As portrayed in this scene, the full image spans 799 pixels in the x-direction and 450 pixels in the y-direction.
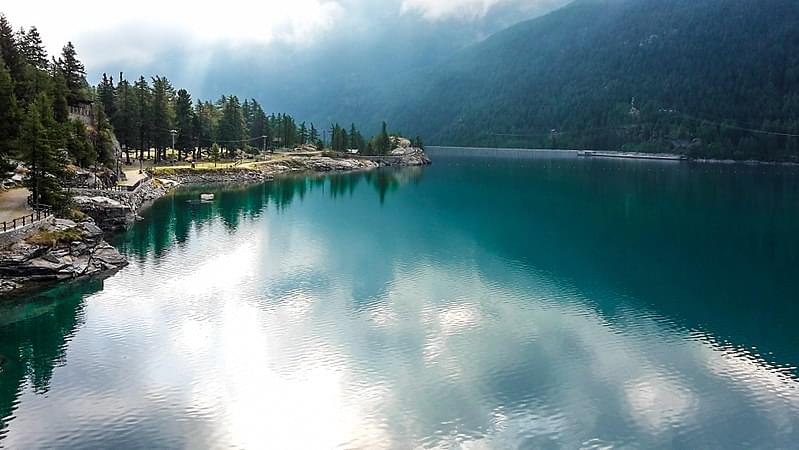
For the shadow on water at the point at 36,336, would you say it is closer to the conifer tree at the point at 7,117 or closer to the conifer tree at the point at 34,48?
the conifer tree at the point at 7,117

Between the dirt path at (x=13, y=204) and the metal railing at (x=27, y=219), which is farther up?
the dirt path at (x=13, y=204)

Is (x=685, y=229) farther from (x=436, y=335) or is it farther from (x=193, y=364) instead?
(x=193, y=364)

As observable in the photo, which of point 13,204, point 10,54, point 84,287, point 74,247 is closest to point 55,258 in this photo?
point 74,247

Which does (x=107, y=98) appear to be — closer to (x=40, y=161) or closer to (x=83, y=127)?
(x=83, y=127)

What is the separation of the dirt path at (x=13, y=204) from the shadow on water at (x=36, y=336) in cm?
907

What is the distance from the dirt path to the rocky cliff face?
3.07m

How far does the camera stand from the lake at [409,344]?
25244mm

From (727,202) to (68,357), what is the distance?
352ft

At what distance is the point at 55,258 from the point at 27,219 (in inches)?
148

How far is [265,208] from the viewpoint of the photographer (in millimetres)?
89250

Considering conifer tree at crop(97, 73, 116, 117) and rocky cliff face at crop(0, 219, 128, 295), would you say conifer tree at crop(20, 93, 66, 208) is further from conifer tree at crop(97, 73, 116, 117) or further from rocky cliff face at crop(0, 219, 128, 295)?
conifer tree at crop(97, 73, 116, 117)

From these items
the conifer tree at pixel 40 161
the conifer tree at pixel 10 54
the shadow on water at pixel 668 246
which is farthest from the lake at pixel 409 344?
the conifer tree at pixel 10 54

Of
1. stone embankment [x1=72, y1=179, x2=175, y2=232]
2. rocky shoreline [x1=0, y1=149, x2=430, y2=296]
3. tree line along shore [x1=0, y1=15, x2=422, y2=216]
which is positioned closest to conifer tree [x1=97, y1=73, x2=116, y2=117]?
tree line along shore [x1=0, y1=15, x2=422, y2=216]

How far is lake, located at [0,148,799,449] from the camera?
994 inches
